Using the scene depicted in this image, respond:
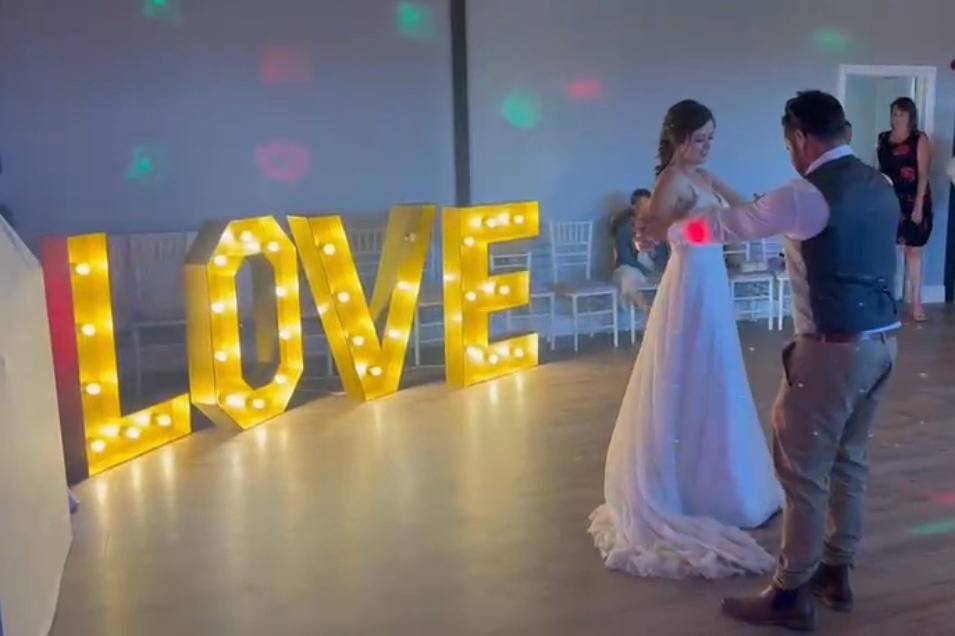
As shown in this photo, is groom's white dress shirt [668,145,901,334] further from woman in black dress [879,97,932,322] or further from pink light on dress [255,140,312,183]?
woman in black dress [879,97,932,322]

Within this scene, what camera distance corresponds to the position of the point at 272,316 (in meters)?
6.42

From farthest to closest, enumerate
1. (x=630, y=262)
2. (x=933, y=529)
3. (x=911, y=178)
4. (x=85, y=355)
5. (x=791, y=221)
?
(x=911, y=178) → (x=630, y=262) → (x=85, y=355) → (x=933, y=529) → (x=791, y=221)

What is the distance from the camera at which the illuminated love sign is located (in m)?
4.52

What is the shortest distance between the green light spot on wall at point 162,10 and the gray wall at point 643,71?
78.4 inches

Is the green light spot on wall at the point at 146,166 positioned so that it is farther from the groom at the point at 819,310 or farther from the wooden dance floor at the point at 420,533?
the groom at the point at 819,310

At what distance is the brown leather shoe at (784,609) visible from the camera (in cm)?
308

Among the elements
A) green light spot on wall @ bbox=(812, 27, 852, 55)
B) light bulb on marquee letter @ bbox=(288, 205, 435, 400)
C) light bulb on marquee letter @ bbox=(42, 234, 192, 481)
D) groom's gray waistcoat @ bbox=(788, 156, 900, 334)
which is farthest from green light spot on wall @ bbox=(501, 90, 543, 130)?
groom's gray waistcoat @ bbox=(788, 156, 900, 334)

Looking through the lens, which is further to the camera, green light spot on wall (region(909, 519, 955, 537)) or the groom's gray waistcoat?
green light spot on wall (region(909, 519, 955, 537))

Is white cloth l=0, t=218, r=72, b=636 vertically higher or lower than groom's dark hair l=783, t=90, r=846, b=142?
lower

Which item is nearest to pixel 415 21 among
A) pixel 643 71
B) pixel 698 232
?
pixel 643 71

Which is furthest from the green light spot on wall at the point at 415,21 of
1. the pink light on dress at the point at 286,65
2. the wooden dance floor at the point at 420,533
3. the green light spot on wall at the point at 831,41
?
the green light spot on wall at the point at 831,41

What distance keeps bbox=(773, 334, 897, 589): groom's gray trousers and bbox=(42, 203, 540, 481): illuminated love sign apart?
2.90m

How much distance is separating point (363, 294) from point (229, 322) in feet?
3.34

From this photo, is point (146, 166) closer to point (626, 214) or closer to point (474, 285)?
point (474, 285)
